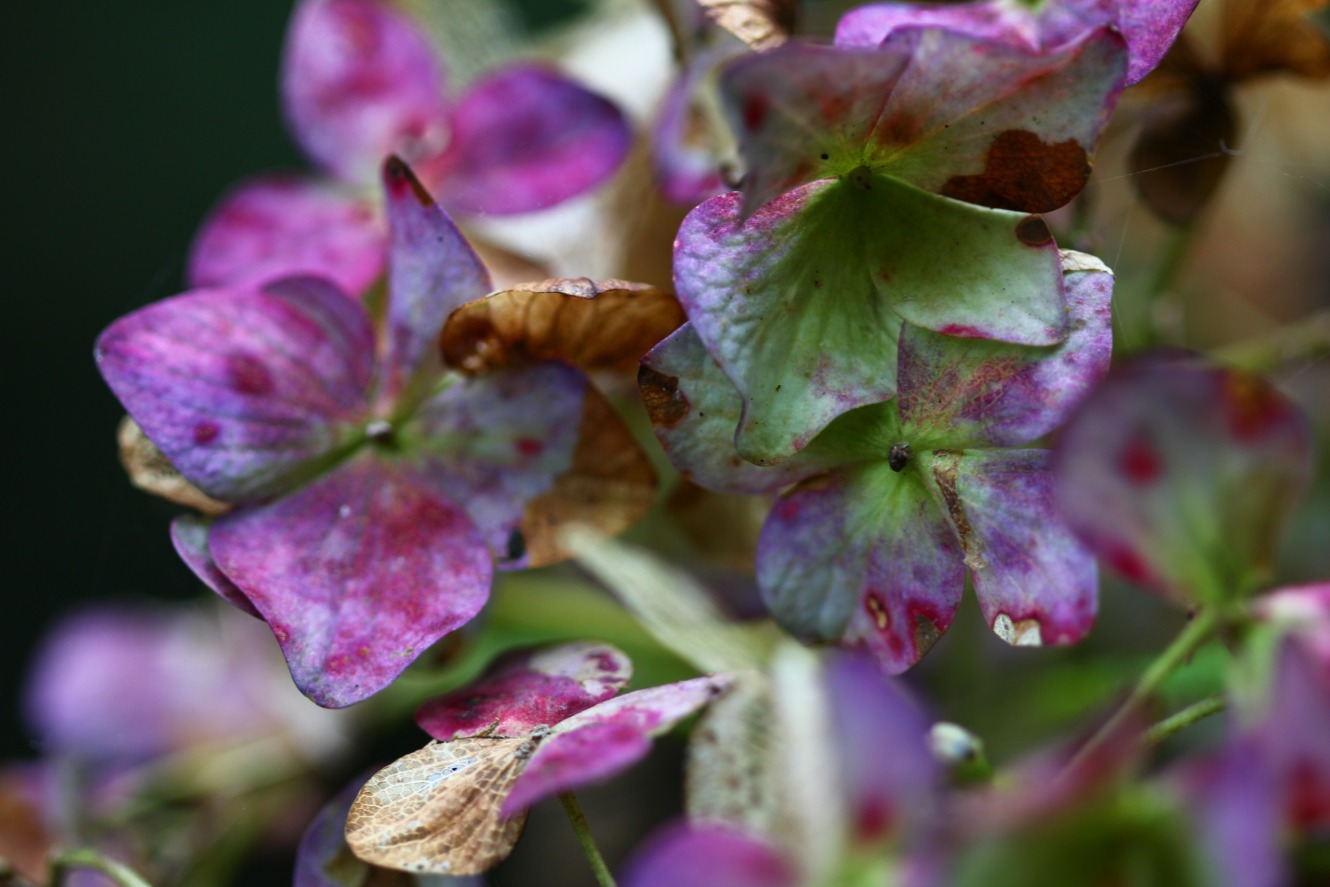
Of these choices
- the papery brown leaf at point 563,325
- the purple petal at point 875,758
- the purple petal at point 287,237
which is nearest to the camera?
the purple petal at point 875,758

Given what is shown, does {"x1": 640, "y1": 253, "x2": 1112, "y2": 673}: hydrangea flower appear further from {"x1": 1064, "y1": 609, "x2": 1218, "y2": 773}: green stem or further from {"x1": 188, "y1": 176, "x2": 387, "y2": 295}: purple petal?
{"x1": 188, "y1": 176, "x2": 387, "y2": 295}: purple petal

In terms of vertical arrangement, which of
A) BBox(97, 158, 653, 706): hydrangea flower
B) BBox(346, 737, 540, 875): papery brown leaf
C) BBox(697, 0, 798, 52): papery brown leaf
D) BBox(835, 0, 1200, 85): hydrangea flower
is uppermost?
BBox(697, 0, 798, 52): papery brown leaf

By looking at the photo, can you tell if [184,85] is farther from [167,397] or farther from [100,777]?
[167,397]

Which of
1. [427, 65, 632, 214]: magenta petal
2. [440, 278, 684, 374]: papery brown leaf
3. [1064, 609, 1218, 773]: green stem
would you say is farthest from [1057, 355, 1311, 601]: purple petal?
[427, 65, 632, 214]: magenta petal

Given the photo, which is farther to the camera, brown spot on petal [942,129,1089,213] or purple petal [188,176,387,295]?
purple petal [188,176,387,295]

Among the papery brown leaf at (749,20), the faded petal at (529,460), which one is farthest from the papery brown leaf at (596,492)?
the papery brown leaf at (749,20)

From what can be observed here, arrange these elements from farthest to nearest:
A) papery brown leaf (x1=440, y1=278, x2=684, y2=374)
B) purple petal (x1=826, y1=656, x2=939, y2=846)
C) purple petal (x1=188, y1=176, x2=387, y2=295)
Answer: purple petal (x1=188, y1=176, x2=387, y2=295) → papery brown leaf (x1=440, y1=278, x2=684, y2=374) → purple petal (x1=826, y1=656, x2=939, y2=846)

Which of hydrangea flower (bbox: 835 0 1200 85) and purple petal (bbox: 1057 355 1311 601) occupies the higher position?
hydrangea flower (bbox: 835 0 1200 85)

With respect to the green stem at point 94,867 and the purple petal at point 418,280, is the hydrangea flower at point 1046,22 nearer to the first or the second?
the purple petal at point 418,280
